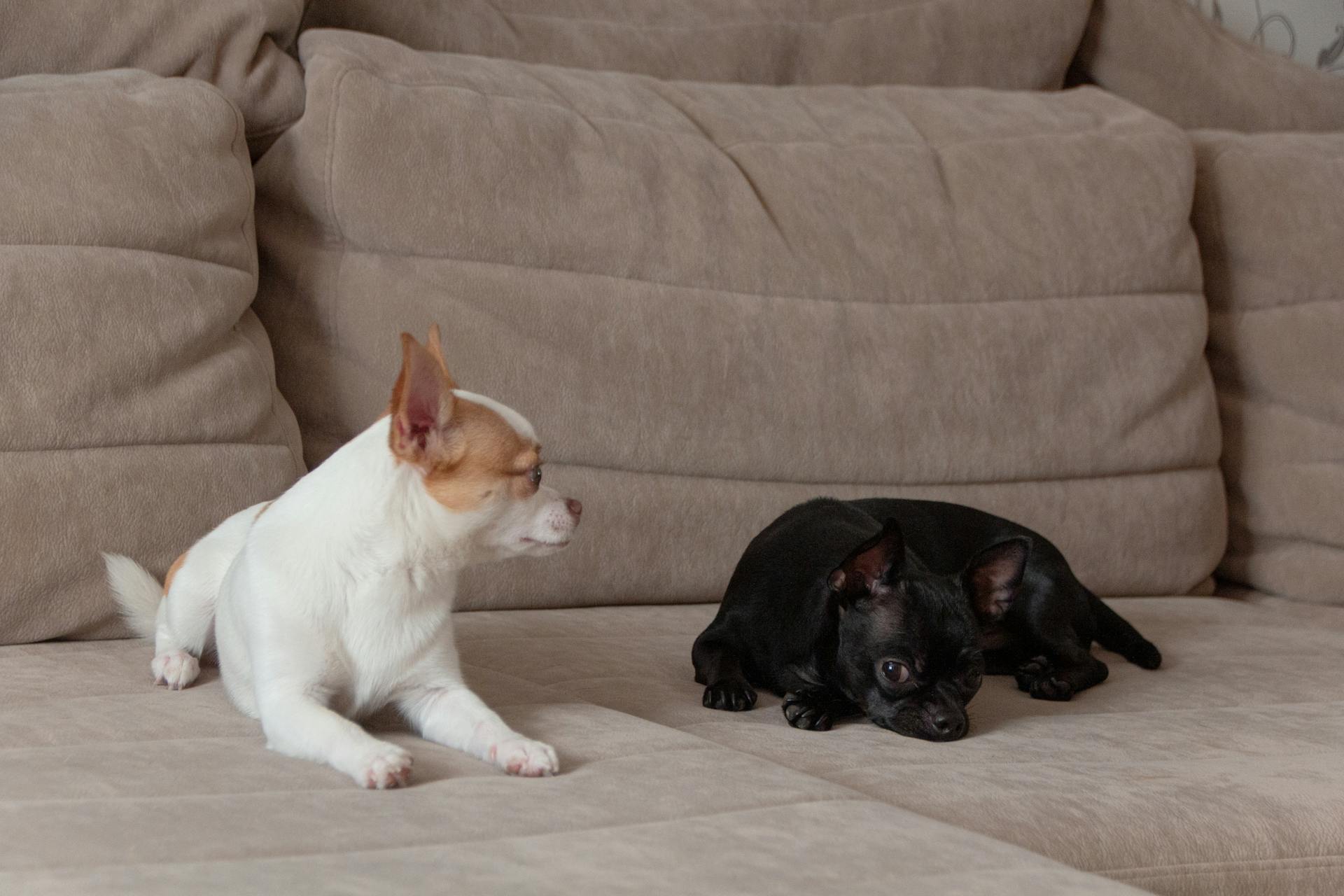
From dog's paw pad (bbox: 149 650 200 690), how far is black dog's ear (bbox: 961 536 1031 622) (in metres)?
1.00

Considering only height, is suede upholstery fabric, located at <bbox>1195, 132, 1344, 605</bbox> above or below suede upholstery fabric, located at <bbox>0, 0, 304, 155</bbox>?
below

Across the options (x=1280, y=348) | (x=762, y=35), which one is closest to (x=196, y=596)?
(x=762, y=35)

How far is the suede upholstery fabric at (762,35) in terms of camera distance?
7.98 ft

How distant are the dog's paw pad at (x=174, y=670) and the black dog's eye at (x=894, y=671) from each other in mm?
851

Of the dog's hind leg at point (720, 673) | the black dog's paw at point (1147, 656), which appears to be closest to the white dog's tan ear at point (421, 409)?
the dog's hind leg at point (720, 673)

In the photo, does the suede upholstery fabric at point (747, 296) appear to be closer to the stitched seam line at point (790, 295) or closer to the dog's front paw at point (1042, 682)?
the stitched seam line at point (790, 295)

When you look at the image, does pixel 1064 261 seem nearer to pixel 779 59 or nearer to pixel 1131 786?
pixel 779 59

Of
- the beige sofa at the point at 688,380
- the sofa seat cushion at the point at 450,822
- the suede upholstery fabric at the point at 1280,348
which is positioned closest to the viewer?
the sofa seat cushion at the point at 450,822

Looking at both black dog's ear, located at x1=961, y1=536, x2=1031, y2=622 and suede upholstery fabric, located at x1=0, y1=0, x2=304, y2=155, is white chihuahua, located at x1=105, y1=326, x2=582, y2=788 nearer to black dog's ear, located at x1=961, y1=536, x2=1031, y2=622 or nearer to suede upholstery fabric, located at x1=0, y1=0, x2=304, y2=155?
black dog's ear, located at x1=961, y1=536, x2=1031, y2=622

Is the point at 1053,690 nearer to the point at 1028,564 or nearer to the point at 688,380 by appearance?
the point at 1028,564

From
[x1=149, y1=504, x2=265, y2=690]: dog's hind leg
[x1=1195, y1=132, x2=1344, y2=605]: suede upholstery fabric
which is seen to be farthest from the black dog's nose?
[x1=1195, y1=132, x2=1344, y2=605]: suede upholstery fabric

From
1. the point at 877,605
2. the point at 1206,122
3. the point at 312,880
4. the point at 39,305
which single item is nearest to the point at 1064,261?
the point at 1206,122

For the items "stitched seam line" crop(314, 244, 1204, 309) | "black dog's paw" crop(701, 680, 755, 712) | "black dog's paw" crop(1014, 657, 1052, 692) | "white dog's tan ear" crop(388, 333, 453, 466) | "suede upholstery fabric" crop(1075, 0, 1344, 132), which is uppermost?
"suede upholstery fabric" crop(1075, 0, 1344, 132)

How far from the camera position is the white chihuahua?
141 centimetres
